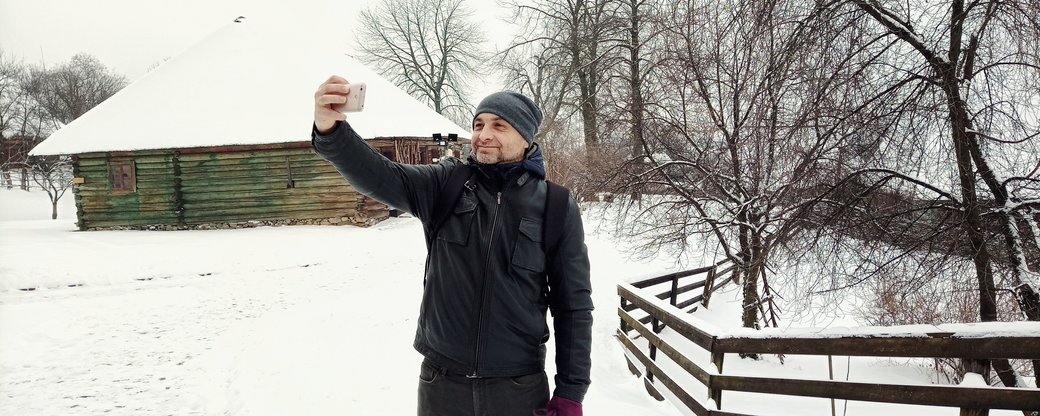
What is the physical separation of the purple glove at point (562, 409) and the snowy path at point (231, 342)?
273 cm

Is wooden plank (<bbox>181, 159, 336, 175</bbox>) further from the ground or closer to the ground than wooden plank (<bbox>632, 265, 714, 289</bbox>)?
further from the ground

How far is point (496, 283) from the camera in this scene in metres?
1.90

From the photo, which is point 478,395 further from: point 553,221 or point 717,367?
point 717,367

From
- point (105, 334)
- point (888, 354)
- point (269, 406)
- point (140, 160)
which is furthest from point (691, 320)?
point (140, 160)

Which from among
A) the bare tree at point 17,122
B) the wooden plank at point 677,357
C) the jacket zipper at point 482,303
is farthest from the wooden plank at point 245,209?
the bare tree at point 17,122

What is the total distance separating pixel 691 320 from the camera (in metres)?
4.80

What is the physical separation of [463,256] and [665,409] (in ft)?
12.9

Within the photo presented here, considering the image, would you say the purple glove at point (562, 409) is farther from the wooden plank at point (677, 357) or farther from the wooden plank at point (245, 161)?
the wooden plank at point (245, 161)

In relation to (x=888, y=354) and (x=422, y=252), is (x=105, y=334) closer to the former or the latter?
(x=422, y=252)

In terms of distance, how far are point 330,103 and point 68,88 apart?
55693 millimetres

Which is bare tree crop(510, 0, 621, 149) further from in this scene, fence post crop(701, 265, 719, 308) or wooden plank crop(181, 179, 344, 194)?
wooden plank crop(181, 179, 344, 194)

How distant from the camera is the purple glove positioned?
1.91m

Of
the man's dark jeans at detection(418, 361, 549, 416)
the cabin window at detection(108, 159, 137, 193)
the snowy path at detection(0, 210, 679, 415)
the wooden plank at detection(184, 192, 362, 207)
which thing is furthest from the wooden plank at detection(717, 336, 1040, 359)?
the cabin window at detection(108, 159, 137, 193)

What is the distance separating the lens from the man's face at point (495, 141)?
200 centimetres
